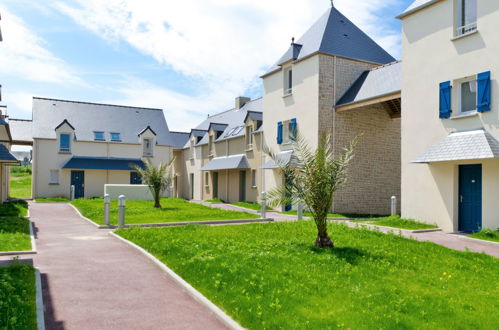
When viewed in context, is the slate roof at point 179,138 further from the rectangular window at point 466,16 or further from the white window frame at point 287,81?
the rectangular window at point 466,16

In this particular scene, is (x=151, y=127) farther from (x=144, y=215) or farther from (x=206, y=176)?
(x=144, y=215)

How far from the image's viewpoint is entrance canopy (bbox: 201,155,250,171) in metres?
29.4

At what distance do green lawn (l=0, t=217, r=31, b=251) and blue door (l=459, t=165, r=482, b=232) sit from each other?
13510 mm

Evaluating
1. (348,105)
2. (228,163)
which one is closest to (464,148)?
(348,105)

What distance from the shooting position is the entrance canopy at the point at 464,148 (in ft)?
41.9

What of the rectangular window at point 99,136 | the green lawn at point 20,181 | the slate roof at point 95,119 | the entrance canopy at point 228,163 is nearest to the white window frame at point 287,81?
the entrance canopy at point 228,163

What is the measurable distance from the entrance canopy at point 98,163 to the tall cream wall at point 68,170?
1.43 ft

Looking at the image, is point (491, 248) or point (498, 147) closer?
point (491, 248)

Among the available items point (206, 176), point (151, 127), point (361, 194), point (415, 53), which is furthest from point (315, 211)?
point (151, 127)

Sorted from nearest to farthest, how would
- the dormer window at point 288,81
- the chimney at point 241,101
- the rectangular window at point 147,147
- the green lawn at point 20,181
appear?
the dormer window at point 288,81 → the chimney at point 241,101 → the rectangular window at point 147,147 → the green lawn at point 20,181

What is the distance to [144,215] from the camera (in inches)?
739

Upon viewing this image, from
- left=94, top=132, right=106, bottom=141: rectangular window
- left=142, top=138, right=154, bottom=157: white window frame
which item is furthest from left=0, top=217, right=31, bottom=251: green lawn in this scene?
left=142, top=138, right=154, bottom=157: white window frame

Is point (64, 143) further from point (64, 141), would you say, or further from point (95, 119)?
point (95, 119)

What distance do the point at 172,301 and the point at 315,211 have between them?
14.6 ft
